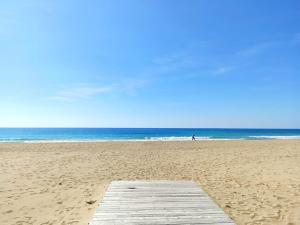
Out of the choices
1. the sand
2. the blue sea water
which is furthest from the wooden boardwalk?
the blue sea water

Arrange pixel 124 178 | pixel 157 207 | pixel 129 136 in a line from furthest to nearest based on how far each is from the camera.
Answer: pixel 129 136 → pixel 124 178 → pixel 157 207

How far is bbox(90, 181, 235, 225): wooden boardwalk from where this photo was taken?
16.3 ft

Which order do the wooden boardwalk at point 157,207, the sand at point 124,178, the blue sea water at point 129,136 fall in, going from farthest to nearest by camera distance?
the blue sea water at point 129,136 < the sand at point 124,178 < the wooden boardwalk at point 157,207

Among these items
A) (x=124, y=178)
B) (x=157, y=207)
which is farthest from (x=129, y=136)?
(x=157, y=207)

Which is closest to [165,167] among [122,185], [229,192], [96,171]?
[96,171]

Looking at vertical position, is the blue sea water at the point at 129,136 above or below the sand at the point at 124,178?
above

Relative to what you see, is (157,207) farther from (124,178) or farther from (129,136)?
(129,136)

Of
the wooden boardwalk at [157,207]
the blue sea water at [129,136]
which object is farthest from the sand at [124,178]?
the blue sea water at [129,136]

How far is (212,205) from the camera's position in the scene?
19.2 feet

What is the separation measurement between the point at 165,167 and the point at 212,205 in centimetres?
825

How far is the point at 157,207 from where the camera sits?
5.71 metres

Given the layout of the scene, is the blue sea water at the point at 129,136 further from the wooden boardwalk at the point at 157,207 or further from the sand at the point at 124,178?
the wooden boardwalk at the point at 157,207

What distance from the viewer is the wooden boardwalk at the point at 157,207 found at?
16.3 feet

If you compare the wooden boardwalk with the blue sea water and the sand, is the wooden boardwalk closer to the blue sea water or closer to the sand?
the sand
